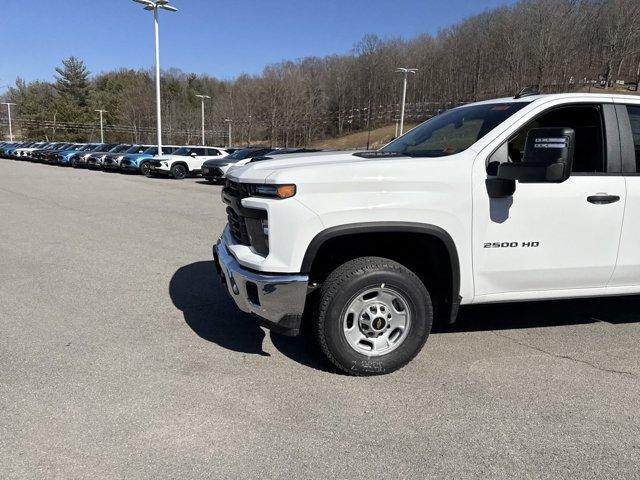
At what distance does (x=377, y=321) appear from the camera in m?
3.47

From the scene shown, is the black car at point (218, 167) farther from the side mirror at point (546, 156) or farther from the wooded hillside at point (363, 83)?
the wooded hillside at point (363, 83)

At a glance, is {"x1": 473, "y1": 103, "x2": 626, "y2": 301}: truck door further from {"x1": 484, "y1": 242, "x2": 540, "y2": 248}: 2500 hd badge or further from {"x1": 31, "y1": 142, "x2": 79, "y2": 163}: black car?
{"x1": 31, "y1": 142, "x2": 79, "y2": 163}: black car

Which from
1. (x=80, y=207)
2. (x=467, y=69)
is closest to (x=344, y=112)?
(x=467, y=69)

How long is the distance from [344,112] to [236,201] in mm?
103027

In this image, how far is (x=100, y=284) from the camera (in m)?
5.61

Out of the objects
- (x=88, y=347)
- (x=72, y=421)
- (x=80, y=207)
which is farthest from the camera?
(x=80, y=207)

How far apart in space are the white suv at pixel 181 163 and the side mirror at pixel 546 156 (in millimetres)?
21303

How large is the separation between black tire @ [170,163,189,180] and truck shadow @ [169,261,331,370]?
1796 centimetres

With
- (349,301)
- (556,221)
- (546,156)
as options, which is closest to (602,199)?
(556,221)

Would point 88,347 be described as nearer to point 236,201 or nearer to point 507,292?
point 236,201

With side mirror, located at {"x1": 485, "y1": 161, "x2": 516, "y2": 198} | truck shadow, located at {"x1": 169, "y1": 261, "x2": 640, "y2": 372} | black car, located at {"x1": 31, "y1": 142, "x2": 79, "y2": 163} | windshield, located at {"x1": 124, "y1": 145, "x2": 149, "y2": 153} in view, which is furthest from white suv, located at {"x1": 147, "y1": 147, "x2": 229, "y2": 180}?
side mirror, located at {"x1": 485, "y1": 161, "x2": 516, "y2": 198}

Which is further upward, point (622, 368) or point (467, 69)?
point (467, 69)

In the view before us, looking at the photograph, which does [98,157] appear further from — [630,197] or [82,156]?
[630,197]

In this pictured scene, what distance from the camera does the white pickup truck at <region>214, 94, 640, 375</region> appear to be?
321cm
